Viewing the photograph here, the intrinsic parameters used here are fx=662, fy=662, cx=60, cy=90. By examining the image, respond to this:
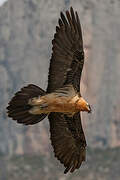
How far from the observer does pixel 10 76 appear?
3442 inches

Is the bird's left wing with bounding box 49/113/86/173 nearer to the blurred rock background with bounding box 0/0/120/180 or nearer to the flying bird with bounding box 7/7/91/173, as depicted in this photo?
the flying bird with bounding box 7/7/91/173

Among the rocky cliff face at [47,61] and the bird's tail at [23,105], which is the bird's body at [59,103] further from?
the rocky cliff face at [47,61]

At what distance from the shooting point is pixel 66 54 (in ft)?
43.9

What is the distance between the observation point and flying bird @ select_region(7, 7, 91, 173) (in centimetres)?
1287

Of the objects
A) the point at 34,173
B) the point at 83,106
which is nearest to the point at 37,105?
the point at 83,106

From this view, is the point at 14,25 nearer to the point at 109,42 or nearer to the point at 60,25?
the point at 109,42

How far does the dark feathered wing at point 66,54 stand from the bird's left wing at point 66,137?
0.86m

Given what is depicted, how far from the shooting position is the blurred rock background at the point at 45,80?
257 feet

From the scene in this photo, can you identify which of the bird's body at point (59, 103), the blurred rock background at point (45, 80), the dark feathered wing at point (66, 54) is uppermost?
the blurred rock background at point (45, 80)

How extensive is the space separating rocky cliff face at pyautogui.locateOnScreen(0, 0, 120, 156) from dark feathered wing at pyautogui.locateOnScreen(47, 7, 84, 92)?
65236 millimetres

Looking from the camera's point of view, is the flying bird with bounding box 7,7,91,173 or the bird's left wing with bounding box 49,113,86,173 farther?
the bird's left wing with bounding box 49,113,86,173

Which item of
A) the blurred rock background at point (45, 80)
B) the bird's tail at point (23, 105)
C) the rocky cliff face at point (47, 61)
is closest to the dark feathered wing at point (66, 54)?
the bird's tail at point (23, 105)

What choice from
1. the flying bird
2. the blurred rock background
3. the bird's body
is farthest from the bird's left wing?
the blurred rock background

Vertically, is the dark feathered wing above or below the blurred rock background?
below
